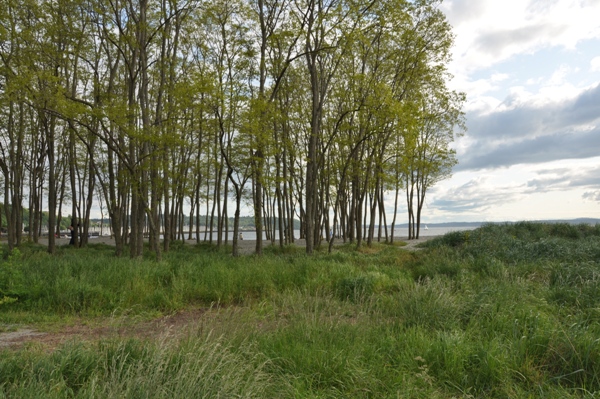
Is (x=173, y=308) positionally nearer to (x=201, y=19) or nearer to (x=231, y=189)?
(x=201, y=19)

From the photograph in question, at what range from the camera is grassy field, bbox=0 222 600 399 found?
3.70m

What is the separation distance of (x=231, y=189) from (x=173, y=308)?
2345 cm

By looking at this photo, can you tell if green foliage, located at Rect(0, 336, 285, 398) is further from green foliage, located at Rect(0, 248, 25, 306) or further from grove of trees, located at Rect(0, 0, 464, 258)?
grove of trees, located at Rect(0, 0, 464, 258)

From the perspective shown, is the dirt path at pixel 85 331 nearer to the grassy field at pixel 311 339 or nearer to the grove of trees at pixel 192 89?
the grassy field at pixel 311 339

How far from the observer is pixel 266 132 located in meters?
14.9

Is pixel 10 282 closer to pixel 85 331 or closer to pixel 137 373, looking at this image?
pixel 85 331

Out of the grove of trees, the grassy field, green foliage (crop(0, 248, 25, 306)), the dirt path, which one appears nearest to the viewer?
the grassy field

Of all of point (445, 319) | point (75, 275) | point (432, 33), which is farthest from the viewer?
point (432, 33)

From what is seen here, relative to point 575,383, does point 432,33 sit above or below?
above

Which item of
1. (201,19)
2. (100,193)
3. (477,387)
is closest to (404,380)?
(477,387)

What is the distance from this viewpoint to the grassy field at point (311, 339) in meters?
3.70

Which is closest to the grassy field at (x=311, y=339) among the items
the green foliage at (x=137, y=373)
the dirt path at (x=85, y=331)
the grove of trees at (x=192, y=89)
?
the green foliage at (x=137, y=373)

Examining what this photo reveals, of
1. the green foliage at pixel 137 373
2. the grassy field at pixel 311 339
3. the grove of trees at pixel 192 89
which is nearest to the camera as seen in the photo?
the green foliage at pixel 137 373

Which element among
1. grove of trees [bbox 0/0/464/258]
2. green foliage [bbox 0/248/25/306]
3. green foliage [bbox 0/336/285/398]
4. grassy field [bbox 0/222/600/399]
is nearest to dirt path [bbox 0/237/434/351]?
grassy field [bbox 0/222/600/399]
